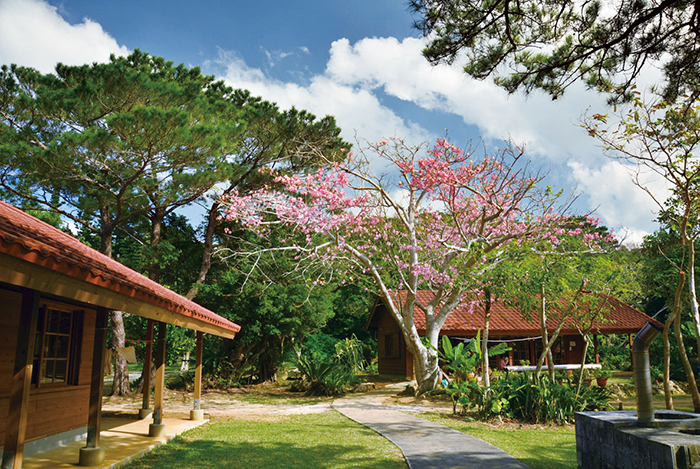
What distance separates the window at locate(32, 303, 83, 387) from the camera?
7289 millimetres

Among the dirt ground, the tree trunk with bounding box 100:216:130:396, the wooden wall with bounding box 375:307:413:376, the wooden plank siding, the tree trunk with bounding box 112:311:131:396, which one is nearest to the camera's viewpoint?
the dirt ground

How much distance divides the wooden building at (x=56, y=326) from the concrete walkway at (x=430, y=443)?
151 inches

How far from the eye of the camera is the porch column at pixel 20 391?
15.2ft

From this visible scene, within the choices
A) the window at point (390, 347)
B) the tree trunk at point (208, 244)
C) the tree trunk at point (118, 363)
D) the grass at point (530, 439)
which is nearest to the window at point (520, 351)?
the window at point (390, 347)

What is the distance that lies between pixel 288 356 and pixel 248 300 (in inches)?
165

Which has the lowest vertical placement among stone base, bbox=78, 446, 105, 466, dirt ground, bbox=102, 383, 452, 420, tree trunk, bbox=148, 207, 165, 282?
dirt ground, bbox=102, 383, 452, 420

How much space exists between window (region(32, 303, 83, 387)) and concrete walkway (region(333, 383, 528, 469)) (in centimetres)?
550

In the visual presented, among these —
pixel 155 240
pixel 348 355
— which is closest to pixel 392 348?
pixel 348 355

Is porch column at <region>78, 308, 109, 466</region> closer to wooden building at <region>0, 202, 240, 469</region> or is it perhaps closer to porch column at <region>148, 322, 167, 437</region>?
wooden building at <region>0, 202, 240, 469</region>

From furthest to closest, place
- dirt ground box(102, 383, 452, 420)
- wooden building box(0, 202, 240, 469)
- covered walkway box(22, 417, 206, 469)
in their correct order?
dirt ground box(102, 383, 452, 420), covered walkway box(22, 417, 206, 469), wooden building box(0, 202, 240, 469)

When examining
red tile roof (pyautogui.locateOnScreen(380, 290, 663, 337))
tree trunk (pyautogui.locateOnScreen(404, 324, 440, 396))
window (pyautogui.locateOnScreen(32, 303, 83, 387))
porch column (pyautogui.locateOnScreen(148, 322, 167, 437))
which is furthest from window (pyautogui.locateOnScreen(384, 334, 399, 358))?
window (pyautogui.locateOnScreen(32, 303, 83, 387))

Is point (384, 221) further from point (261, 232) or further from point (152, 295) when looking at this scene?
point (152, 295)

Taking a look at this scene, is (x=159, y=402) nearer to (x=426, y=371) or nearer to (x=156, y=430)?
(x=156, y=430)

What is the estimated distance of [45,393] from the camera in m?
7.39
